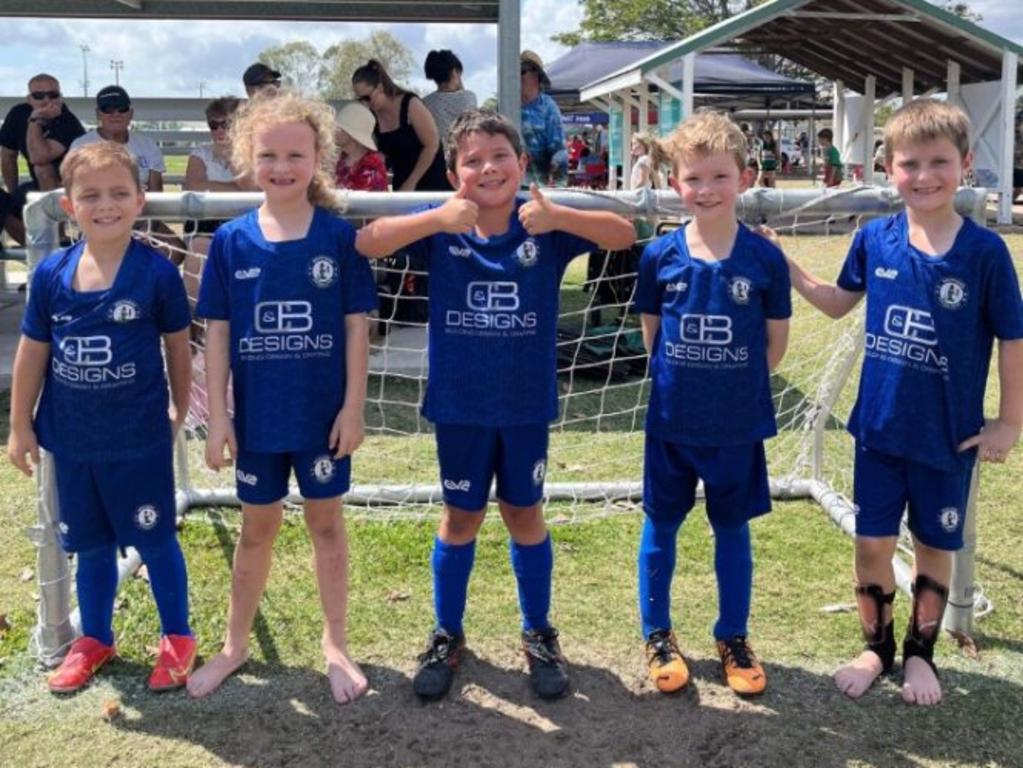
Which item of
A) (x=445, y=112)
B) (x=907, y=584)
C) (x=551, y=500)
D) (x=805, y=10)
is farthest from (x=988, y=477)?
(x=805, y=10)

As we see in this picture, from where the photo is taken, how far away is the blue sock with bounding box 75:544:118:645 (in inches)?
125

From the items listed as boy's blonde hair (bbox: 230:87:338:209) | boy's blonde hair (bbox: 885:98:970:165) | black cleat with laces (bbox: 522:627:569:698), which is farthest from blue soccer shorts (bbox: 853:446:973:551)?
boy's blonde hair (bbox: 230:87:338:209)

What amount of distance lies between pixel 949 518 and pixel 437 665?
155 cm

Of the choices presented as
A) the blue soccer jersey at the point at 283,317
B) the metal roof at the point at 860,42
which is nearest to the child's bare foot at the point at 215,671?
the blue soccer jersey at the point at 283,317

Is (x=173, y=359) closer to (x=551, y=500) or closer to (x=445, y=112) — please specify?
(x=551, y=500)

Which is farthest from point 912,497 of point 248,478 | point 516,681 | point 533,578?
point 248,478

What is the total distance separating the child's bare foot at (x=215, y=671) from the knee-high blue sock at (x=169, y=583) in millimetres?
131

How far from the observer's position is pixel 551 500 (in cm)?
483

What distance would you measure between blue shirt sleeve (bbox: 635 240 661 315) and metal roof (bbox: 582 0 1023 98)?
1403cm

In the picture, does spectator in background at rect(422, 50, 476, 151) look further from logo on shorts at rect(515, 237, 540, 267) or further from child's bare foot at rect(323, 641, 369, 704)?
child's bare foot at rect(323, 641, 369, 704)

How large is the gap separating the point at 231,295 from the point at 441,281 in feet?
1.89

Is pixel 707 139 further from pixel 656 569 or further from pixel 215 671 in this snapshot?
pixel 215 671

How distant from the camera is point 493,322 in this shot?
2.94 m

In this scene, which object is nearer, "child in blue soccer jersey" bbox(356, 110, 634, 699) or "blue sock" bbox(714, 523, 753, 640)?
"child in blue soccer jersey" bbox(356, 110, 634, 699)
